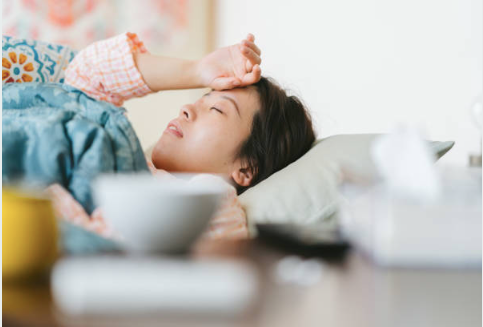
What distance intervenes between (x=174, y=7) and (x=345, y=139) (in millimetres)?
1878

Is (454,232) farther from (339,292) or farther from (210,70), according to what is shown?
(210,70)

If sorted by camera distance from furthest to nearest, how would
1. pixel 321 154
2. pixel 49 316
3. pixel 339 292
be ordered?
pixel 321 154
pixel 339 292
pixel 49 316

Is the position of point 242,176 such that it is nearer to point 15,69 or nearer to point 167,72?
point 167,72

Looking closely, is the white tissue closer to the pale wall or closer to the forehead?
the forehead

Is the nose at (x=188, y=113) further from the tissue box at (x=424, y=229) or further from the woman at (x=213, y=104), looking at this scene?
the tissue box at (x=424, y=229)

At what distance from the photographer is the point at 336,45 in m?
2.42

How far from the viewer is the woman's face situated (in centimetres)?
148

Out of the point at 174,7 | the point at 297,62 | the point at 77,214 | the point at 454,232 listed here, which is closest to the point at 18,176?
the point at 77,214

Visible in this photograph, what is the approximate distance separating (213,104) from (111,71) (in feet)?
1.05

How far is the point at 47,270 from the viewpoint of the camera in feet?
1.64

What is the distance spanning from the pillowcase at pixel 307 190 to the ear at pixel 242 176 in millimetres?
141

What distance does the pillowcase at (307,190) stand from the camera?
51.1 inches

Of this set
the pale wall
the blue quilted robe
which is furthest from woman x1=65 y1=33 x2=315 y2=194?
the pale wall

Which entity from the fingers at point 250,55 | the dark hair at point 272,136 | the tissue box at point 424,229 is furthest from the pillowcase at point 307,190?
the tissue box at point 424,229
